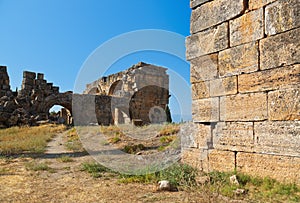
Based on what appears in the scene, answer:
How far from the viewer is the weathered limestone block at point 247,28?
3967mm

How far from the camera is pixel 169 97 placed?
953 inches

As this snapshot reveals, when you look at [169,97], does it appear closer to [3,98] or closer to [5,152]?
[3,98]

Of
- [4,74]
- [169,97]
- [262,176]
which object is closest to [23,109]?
[4,74]

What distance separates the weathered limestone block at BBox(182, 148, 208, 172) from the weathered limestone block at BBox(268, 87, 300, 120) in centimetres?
149

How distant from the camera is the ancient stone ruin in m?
21.1

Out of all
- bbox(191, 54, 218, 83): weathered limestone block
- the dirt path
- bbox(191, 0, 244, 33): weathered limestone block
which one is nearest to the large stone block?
bbox(191, 54, 218, 83): weathered limestone block

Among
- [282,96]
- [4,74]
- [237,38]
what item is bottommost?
[282,96]

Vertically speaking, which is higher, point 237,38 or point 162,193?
point 237,38

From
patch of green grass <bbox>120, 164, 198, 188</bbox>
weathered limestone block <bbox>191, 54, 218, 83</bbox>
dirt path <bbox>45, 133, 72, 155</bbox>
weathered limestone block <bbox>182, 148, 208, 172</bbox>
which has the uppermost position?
weathered limestone block <bbox>191, 54, 218, 83</bbox>

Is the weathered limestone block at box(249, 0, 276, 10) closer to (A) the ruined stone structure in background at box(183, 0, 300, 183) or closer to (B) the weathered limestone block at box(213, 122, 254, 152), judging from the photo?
(A) the ruined stone structure in background at box(183, 0, 300, 183)

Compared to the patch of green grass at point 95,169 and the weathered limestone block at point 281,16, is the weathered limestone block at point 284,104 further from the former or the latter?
the patch of green grass at point 95,169

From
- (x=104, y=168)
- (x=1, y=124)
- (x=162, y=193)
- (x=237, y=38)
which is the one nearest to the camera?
(x=162, y=193)

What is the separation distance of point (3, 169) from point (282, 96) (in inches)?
228

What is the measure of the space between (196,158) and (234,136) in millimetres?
955
